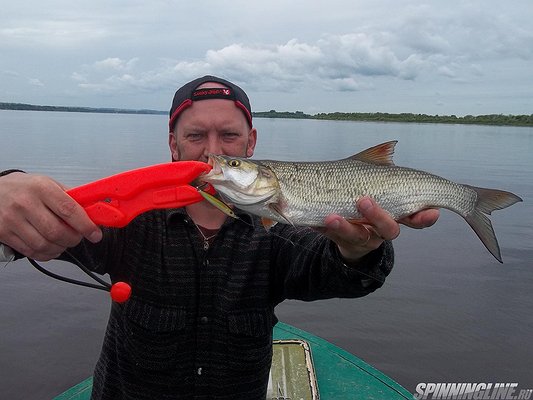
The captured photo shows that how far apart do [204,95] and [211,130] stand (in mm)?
281

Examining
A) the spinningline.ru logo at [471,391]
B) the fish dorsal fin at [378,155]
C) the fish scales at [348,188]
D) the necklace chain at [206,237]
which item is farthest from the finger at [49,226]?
the spinningline.ru logo at [471,391]

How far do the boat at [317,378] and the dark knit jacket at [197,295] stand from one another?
1662 millimetres

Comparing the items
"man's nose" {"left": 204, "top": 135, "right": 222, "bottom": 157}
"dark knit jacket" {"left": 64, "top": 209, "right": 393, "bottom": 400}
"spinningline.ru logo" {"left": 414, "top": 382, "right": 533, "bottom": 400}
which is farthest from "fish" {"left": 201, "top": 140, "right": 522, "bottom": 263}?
"spinningline.ru logo" {"left": 414, "top": 382, "right": 533, "bottom": 400}

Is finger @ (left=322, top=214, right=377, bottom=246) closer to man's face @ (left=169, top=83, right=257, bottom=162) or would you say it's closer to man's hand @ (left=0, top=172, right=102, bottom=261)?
man's face @ (left=169, top=83, right=257, bottom=162)

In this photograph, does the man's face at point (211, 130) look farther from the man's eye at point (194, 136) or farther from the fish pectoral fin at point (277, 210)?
the fish pectoral fin at point (277, 210)

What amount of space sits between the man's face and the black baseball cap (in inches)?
1.4

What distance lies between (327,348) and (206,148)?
11.4ft

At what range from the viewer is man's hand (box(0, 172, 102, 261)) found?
6.84 feet

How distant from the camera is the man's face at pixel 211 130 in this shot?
3494 millimetres

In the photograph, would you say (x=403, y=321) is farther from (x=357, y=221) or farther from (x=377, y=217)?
(x=377, y=217)

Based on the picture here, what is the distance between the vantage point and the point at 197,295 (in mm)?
3119

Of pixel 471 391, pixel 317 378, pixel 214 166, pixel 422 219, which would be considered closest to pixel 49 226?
pixel 214 166

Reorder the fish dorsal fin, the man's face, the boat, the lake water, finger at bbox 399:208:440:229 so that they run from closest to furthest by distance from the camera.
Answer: finger at bbox 399:208:440:229
the fish dorsal fin
the man's face
the boat
the lake water

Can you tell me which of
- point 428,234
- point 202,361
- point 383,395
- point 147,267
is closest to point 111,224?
point 147,267
